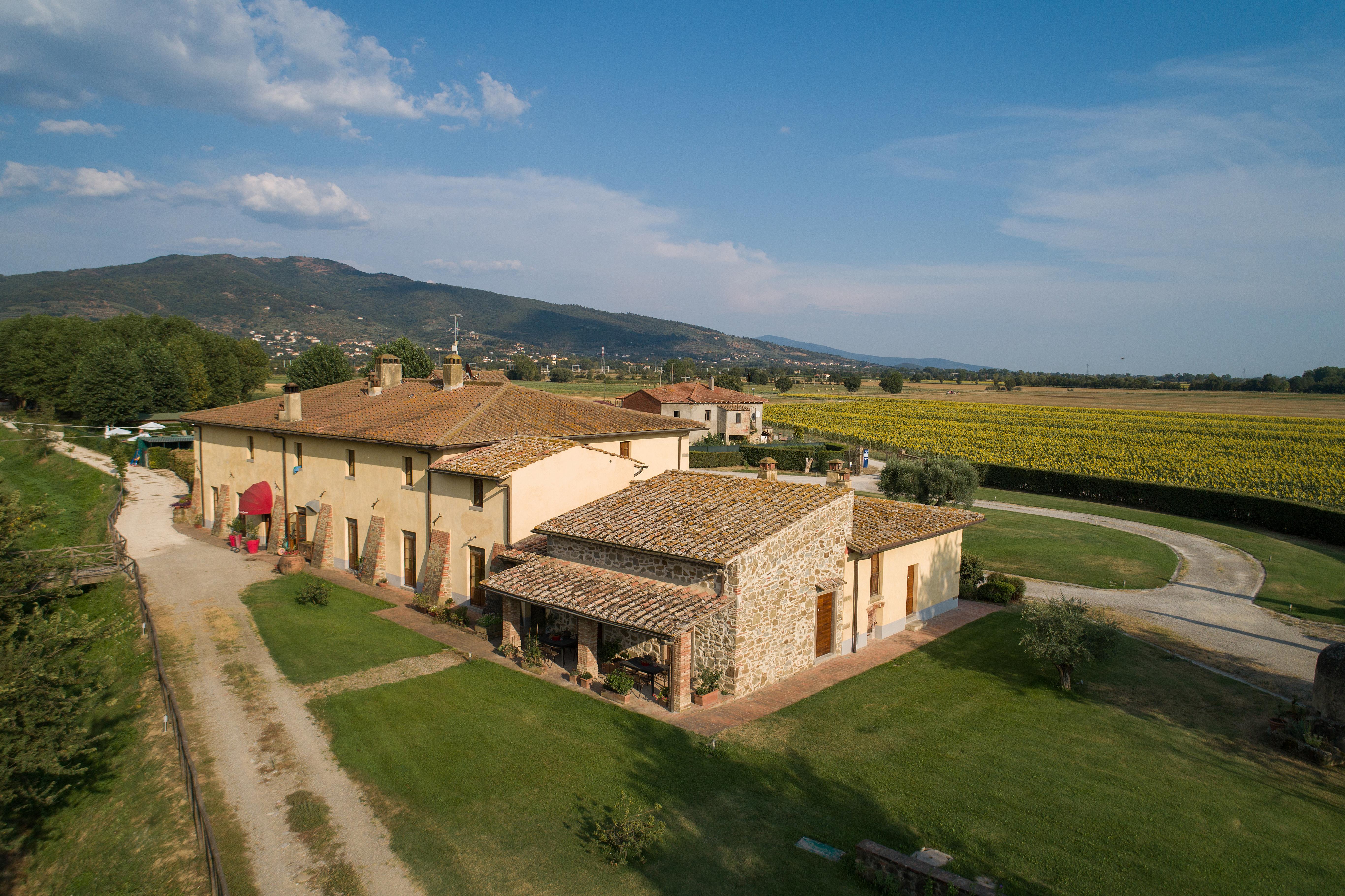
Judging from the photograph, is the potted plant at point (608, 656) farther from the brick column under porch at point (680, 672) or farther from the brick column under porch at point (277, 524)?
the brick column under porch at point (277, 524)

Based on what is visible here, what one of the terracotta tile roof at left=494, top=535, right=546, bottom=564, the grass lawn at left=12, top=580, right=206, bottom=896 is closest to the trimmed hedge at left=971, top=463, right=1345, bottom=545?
the terracotta tile roof at left=494, top=535, right=546, bottom=564

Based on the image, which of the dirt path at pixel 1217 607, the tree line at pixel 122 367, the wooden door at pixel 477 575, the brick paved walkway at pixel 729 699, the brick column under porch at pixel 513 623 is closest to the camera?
the brick paved walkway at pixel 729 699

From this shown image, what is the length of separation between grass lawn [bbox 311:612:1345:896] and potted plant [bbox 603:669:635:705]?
0.41 metres

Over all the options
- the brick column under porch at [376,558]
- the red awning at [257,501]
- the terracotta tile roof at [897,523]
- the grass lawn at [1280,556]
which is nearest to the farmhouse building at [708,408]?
the grass lawn at [1280,556]

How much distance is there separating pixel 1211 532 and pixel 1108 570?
13.5 meters

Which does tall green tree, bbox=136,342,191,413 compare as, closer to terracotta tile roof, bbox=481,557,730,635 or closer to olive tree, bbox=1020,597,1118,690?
terracotta tile roof, bbox=481,557,730,635

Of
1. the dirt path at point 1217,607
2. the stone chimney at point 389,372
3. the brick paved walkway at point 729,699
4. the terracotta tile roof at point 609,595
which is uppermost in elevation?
the stone chimney at point 389,372

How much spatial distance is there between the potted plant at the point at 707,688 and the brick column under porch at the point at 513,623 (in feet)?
17.3

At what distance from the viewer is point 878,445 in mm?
71375

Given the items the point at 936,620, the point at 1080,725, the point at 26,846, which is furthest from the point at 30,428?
the point at 1080,725

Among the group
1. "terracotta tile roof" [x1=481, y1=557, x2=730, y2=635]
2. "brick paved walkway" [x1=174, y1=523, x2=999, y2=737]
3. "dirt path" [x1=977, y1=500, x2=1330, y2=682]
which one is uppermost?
"terracotta tile roof" [x1=481, y1=557, x2=730, y2=635]

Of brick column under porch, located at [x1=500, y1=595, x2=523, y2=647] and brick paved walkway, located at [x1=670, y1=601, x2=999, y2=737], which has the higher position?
brick column under porch, located at [x1=500, y1=595, x2=523, y2=647]

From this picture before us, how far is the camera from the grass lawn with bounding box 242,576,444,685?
1788cm

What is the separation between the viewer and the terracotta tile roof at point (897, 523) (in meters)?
19.1
